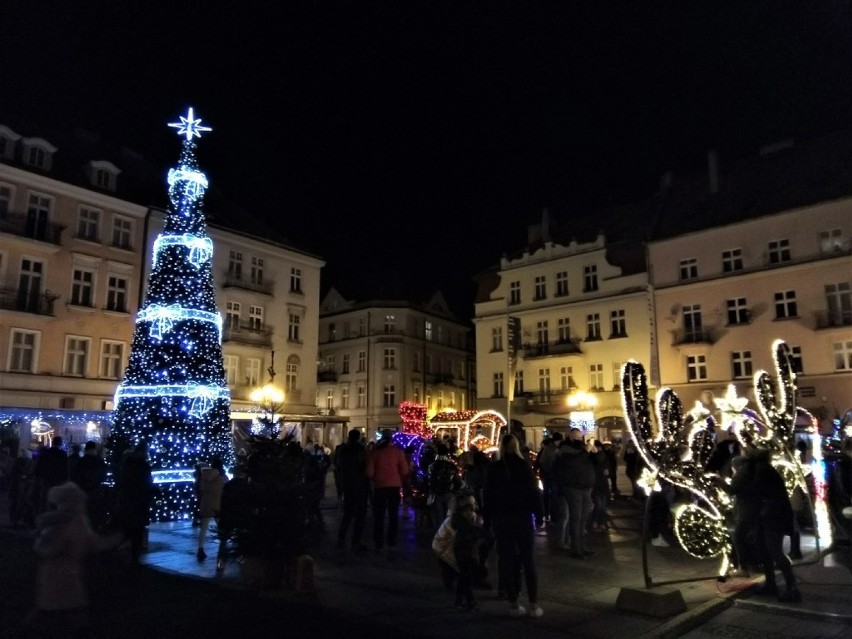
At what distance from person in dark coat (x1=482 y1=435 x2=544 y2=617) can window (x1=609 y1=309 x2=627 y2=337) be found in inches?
1261

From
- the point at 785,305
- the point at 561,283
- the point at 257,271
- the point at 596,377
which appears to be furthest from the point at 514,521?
the point at 561,283

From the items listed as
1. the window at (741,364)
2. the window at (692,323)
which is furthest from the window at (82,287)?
the window at (741,364)

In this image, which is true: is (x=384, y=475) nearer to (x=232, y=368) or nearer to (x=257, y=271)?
(x=232, y=368)

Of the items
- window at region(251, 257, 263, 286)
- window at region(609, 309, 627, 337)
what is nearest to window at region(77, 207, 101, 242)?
window at region(251, 257, 263, 286)

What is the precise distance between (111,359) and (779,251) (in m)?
32.8

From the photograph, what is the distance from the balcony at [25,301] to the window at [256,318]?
10.4m

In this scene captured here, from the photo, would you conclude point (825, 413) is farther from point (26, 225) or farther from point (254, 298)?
point (26, 225)

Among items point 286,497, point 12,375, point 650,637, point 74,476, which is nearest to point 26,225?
point 12,375

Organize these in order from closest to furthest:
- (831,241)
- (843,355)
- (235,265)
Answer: (843,355) < (831,241) < (235,265)

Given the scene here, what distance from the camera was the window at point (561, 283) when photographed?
1608 inches

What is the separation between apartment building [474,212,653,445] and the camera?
37500 mm

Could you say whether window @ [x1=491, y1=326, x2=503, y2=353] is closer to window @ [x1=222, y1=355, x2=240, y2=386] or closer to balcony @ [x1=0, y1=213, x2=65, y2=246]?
window @ [x1=222, y1=355, x2=240, y2=386]

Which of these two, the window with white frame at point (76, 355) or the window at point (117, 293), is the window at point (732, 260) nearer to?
the window at point (117, 293)

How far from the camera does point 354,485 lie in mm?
10898
